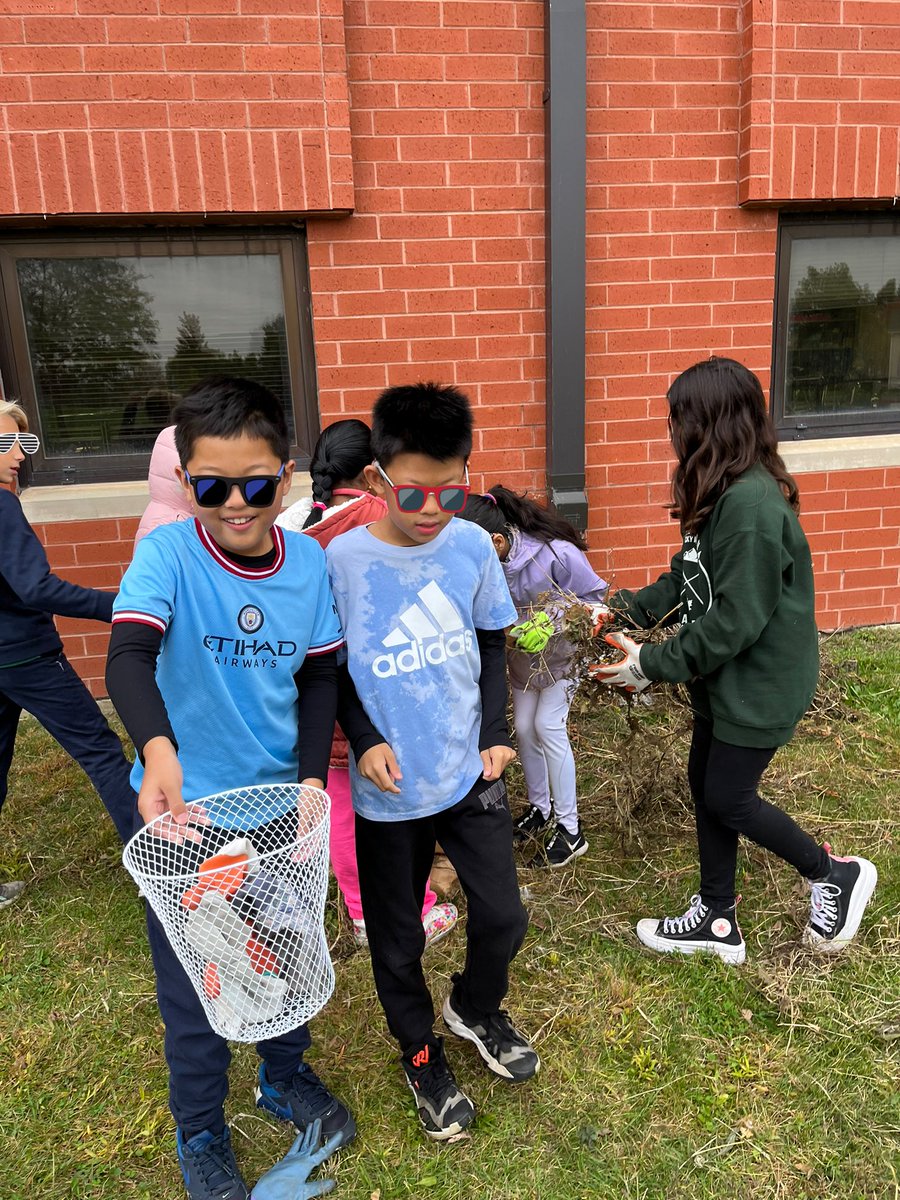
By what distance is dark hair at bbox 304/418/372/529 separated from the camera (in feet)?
9.76

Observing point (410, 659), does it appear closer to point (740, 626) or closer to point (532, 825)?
point (740, 626)

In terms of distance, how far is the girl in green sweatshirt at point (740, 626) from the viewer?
7.74 feet

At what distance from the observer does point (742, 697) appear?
8.14 ft

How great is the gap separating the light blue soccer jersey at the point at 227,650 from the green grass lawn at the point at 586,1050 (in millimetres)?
1068

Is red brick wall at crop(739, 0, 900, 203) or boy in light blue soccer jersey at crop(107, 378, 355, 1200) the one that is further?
red brick wall at crop(739, 0, 900, 203)

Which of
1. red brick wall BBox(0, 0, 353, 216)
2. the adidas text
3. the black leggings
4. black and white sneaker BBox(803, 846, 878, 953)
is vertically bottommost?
black and white sneaker BBox(803, 846, 878, 953)

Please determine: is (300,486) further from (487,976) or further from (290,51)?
(487,976)

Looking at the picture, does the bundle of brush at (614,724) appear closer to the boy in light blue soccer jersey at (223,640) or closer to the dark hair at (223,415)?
the boy in light blue soccer jersey at (223,640)

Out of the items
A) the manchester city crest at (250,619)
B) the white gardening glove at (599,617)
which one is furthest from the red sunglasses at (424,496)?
the white gardening glove at (599,617)

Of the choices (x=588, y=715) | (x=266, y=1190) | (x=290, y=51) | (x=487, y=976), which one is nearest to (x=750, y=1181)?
(x=487, y=976)

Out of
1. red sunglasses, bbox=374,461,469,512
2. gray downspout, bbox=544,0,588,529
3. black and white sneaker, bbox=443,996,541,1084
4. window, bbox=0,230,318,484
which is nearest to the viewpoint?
red sunglasses, bbox=374,461,469,512

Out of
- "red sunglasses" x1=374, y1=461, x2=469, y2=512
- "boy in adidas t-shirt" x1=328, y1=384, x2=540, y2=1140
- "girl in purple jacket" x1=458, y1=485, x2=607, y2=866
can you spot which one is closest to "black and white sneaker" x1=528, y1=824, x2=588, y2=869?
"girl in purple jacket" x1=458, y1=485, x2=607, y2=866

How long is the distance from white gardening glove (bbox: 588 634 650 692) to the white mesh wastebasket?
46.8 inches

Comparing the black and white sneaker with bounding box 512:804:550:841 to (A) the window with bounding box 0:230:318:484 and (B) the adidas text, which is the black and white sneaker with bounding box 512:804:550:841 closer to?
(B) the adidas text
